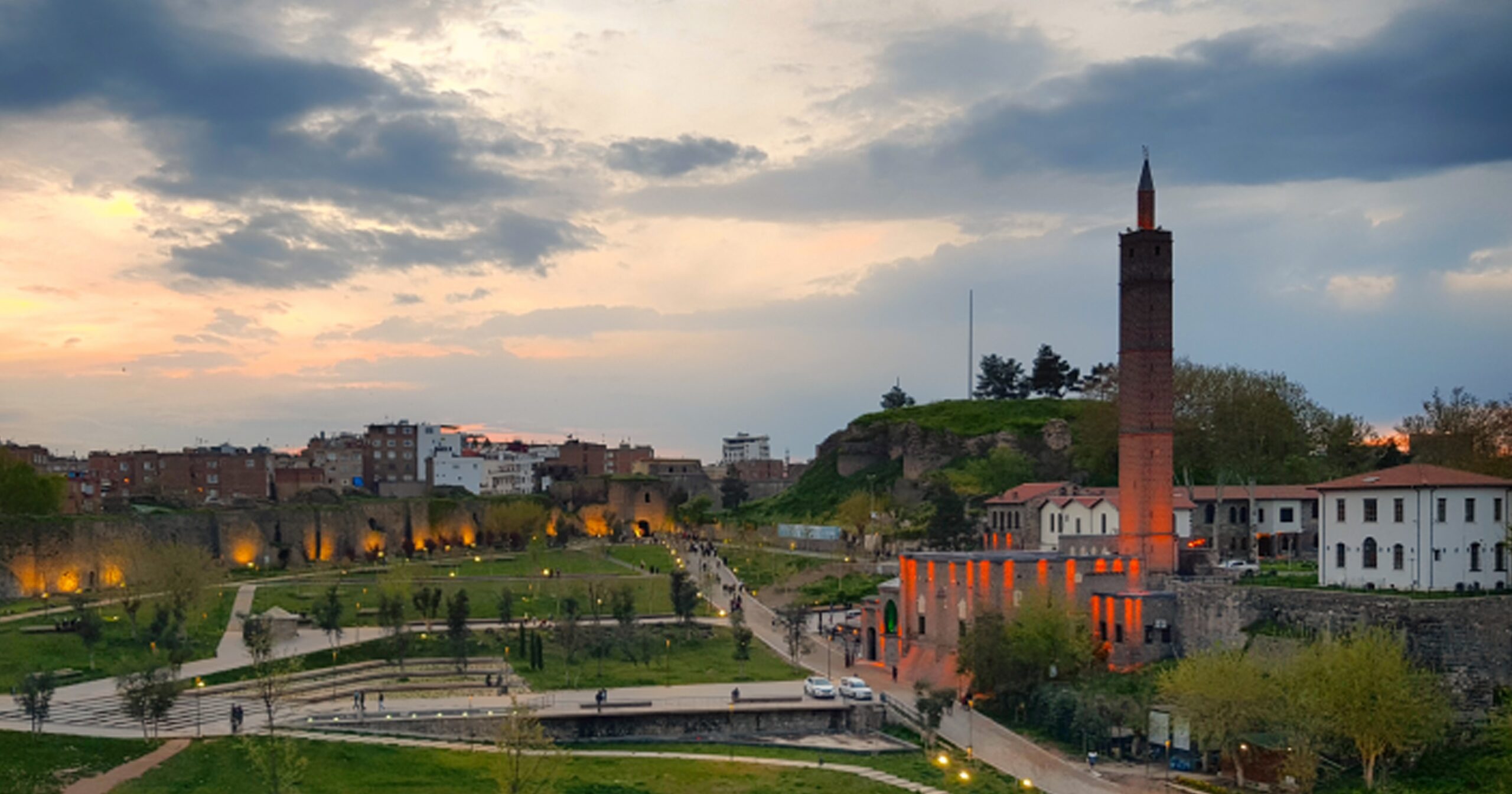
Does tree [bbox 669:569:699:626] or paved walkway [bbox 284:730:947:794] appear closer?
paved walkway [bbox 284:730:947:794]

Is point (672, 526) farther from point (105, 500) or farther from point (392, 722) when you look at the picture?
point (392, 722)

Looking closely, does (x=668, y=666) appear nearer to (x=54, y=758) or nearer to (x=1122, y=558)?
(x=1122, y=558)

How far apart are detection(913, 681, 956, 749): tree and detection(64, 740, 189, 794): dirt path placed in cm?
1984

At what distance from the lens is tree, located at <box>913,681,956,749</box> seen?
41.0 metres

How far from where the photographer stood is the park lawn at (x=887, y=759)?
120 ft

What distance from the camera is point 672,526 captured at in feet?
353

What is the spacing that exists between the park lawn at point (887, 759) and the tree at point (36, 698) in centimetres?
1373

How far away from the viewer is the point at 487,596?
2463 inches

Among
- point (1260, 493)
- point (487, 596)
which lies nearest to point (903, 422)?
point (1260, 493)

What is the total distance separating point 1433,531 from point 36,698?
39.1 metres

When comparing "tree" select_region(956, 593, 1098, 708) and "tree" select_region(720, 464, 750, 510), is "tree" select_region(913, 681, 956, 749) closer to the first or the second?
"tree" select_region(956, 593, 1098, 708)

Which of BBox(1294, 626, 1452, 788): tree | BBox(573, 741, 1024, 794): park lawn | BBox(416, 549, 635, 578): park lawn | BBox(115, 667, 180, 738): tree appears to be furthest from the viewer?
BBox(416, 549, 635, 578): park lawn

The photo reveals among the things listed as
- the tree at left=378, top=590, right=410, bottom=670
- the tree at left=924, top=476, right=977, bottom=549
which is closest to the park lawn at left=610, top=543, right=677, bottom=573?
the tree at left=924, top=476, right=977, bottom=549

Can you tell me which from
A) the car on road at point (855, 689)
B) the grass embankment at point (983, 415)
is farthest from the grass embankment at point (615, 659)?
the grass embankment at point (983, 415)
